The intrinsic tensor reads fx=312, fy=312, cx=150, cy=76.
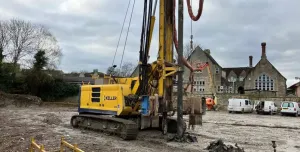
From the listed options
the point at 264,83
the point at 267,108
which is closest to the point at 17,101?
the point at 267,108

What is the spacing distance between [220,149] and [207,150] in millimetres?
785

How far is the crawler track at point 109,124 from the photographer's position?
11.1 m

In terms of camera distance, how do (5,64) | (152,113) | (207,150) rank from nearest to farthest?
(207,150)
(152,113)
(5,64)

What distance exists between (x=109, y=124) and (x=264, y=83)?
4835 cm

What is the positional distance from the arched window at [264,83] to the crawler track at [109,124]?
153 ft

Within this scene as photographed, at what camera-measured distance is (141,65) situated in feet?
38.3

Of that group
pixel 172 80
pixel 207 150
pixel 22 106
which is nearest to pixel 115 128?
pixel 172 80

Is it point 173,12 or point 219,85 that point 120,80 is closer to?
point 173,12

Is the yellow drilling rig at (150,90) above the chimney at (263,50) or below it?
below

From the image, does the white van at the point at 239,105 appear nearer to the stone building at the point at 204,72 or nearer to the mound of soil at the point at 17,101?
the stone building at the point at 204,72

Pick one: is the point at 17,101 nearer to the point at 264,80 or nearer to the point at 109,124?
the point at 109,124

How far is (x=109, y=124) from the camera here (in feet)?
40.7

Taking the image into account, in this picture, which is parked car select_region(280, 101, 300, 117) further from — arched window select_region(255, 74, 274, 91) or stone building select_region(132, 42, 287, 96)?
arched window select_region(255, 74, 274, 91)

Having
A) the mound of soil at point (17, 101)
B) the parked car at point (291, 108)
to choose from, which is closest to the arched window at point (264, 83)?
the parked car at point (291, 108)
